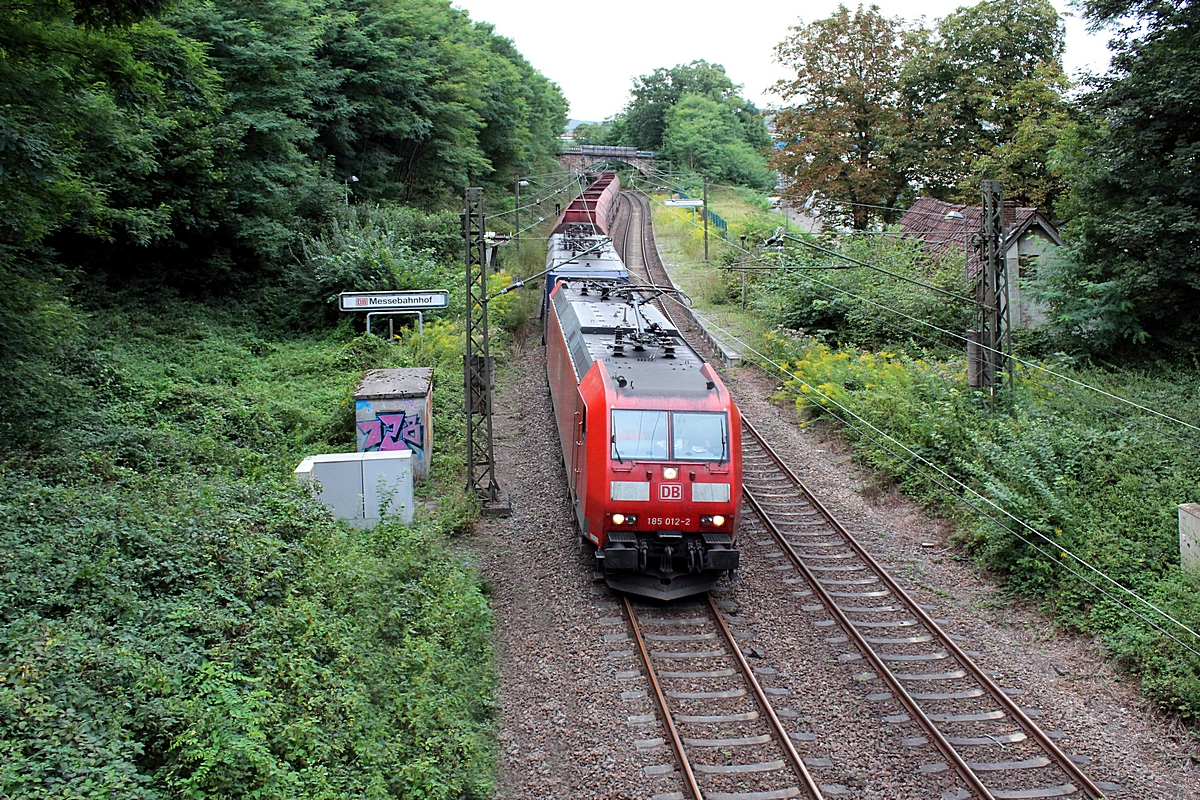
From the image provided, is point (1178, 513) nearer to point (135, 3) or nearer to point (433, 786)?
point (433, 786)

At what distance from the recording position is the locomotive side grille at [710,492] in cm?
1095

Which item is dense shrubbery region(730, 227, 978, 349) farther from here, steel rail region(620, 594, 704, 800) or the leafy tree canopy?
steel rail region(620, 594, 704, 800)

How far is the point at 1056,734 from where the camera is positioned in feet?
29.4

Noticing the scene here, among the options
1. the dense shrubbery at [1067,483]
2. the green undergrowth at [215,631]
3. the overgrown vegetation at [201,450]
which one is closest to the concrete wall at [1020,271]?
the dense shrubbery at [1067,483]

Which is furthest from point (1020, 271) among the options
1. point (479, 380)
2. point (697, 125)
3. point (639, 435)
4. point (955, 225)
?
point (697, 125)

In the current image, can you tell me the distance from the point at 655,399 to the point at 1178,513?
7113 mm

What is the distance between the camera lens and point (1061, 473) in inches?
534

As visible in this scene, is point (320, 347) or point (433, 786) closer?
point (433, 786)

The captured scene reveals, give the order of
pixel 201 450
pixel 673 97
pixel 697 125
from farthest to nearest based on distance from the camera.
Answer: pixel 673 97
pixel 697 125
pixel 201 450

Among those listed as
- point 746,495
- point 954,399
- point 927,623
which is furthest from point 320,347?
point 927,623

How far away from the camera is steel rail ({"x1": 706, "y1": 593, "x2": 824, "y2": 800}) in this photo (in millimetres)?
7935

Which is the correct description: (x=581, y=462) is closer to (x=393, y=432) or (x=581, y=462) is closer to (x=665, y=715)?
(x=665, y=715)

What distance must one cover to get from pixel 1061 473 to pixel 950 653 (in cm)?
459

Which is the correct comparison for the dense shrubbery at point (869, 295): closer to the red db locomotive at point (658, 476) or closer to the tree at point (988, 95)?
the tree at point (988, 95)
